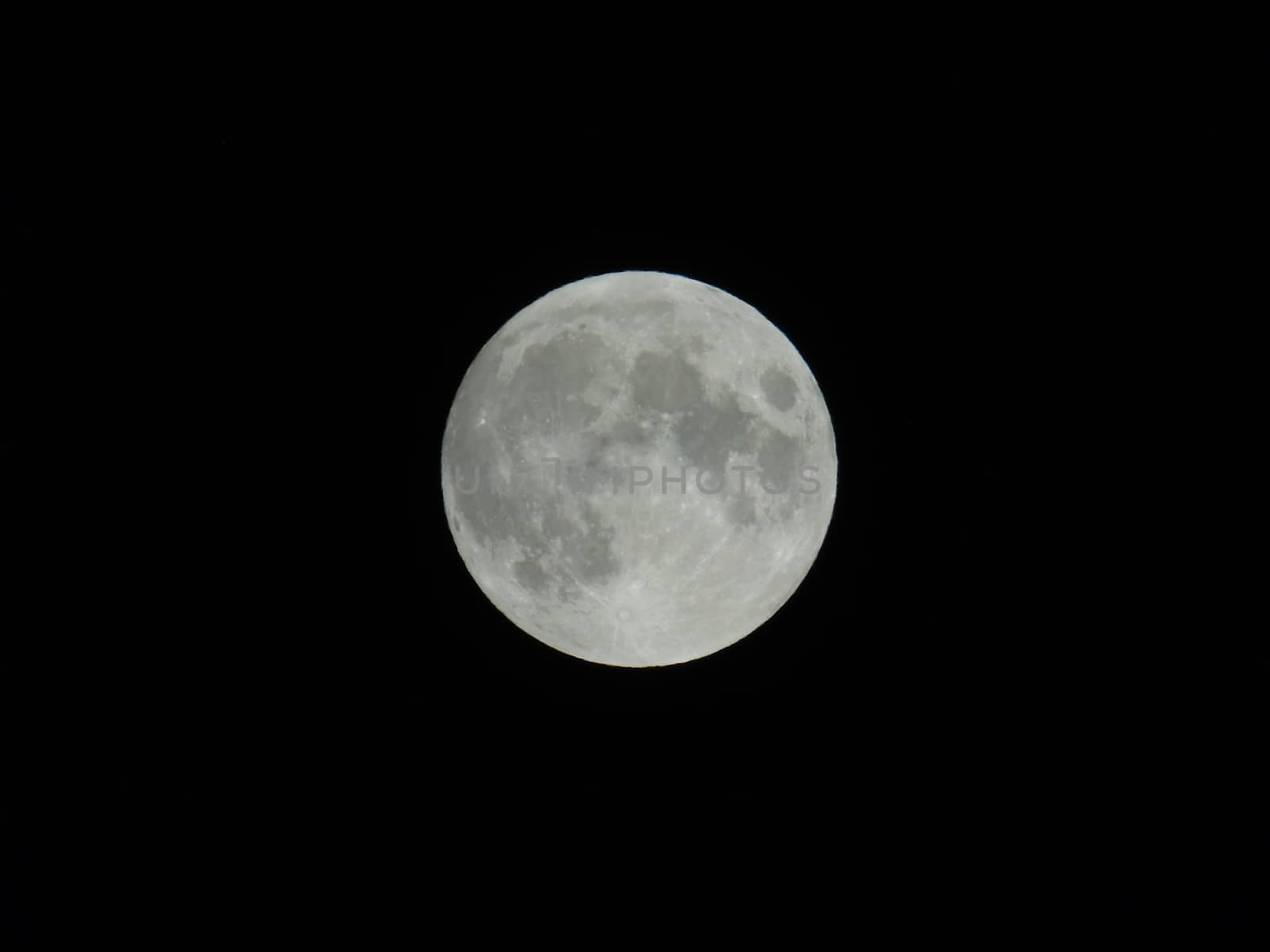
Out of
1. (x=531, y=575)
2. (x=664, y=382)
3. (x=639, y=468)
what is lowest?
(x=531, y=575)

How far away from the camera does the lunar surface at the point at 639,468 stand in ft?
12.8

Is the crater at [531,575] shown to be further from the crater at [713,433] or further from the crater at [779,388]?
the crater at [779,388]

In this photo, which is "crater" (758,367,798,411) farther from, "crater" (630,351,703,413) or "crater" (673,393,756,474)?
"crater" (630,351,703,413)

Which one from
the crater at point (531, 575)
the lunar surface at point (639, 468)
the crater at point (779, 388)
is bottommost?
the crater at point (531, 575)

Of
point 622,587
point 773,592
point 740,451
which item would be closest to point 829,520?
point 773,592

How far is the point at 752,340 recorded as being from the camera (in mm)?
4328

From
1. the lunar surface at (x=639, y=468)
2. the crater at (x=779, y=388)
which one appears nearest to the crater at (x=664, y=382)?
the lunar surface at (x=639, y=468)

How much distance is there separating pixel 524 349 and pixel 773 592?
5.27 ft

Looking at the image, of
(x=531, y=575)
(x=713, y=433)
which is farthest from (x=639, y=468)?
(x=531, y=575)

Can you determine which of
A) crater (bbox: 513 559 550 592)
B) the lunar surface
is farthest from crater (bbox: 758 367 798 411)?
crater (bbox: 513 559 550 592)

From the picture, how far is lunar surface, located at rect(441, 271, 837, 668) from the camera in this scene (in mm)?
3893

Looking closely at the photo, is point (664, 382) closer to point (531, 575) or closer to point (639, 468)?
point (639, 468)

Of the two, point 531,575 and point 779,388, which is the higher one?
point 779,388

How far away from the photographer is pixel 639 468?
3.84 metres
